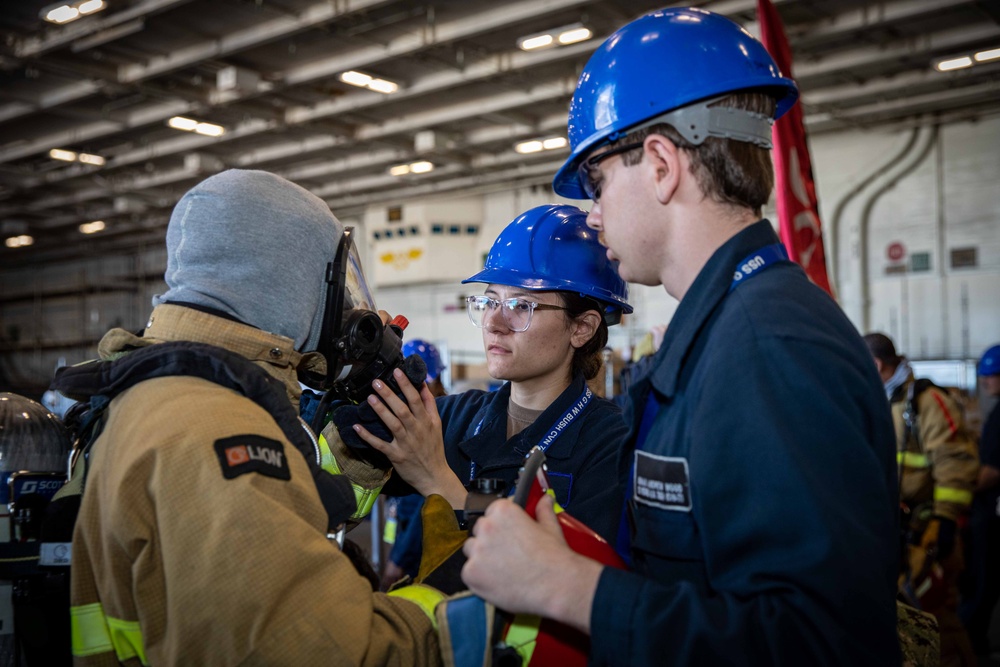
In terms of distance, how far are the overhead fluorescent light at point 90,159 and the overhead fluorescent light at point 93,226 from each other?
5707 millimetres

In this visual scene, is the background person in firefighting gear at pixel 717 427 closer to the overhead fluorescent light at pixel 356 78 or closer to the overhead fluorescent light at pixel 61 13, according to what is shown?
the overhead fluorescent light at pixel 61 13

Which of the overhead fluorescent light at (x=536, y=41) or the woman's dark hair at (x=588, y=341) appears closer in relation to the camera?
the woman's dark hair at (x=588, y=341)

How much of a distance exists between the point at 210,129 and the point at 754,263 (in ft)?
47.9

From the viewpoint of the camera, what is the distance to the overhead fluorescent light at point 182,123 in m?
14.0

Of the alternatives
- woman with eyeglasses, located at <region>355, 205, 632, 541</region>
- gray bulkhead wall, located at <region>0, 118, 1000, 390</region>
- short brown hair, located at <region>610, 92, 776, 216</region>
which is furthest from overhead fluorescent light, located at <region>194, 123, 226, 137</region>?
short brown hair, located at <region>610, 92, 776, 216</region>

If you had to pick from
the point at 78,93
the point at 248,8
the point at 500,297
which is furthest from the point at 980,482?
the point at 78,93

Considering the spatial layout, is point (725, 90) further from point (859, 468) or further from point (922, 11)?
point (922, 11)

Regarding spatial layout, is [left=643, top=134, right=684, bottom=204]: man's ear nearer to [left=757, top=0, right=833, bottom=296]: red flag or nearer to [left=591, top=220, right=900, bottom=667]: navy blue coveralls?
[left=591, top=220, right=900, bottom=667]: navy blue coveralls

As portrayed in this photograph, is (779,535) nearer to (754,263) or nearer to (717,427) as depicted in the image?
(717,427)

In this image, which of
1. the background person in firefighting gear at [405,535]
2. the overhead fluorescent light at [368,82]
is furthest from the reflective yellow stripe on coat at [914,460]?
the overhead fluorescent light at [368,82]

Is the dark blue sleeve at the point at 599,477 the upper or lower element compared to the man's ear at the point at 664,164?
lower

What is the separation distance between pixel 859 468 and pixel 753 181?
23.9 inches

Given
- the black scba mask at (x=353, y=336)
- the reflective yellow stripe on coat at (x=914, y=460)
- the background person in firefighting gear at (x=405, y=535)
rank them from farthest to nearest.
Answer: the reflective yellow stripe on coat at (x=914, y=460), the background person in firefighting gear at (x=405, y=535), the black scba mask at (x=353, y=336)

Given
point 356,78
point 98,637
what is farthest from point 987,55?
point 98,637
